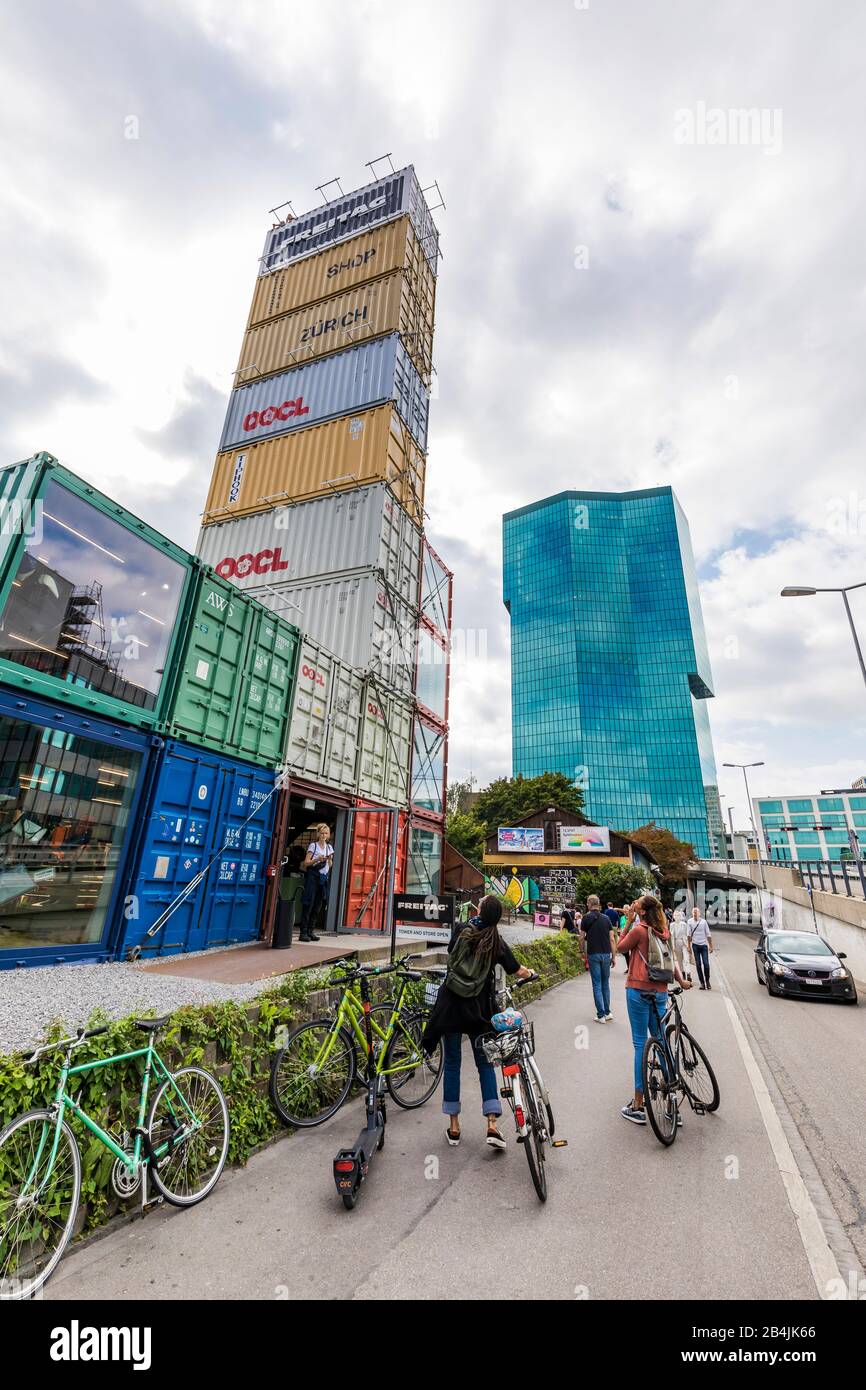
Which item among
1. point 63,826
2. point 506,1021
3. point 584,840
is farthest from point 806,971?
point 584,840

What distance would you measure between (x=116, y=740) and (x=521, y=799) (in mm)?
48922

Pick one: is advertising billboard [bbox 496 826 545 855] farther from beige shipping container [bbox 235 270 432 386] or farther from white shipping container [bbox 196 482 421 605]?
beige shipping container [bbox 235 270 432 386]

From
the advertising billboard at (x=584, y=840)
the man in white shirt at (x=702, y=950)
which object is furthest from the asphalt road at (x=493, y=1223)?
the advertising billboard at (x=584, y=840)

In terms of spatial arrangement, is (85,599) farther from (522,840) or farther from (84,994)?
(522,840)

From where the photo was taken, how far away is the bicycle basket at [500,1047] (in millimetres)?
4344

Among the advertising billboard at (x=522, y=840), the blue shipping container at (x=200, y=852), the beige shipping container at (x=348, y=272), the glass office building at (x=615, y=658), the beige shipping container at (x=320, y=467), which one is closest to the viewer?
the blue shipping container at (x=200, y=852)

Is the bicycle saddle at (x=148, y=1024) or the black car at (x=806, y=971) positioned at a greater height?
the bicycle saddle at (x=148, y=1024)

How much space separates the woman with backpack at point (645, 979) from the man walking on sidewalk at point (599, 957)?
4.22 m

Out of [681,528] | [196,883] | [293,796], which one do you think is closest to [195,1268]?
[196,883]

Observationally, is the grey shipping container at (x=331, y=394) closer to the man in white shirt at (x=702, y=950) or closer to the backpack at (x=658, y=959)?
the man in white shirt at (x=702, y=950)

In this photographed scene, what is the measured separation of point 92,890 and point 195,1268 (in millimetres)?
5919

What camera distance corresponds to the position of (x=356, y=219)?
79.8 feet

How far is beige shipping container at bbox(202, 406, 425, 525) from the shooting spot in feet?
59.6

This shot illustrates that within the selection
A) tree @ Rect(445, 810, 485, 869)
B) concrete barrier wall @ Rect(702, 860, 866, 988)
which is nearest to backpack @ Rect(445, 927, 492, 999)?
concrete barrier wall @ Rect(702, 860, 866, 988)
